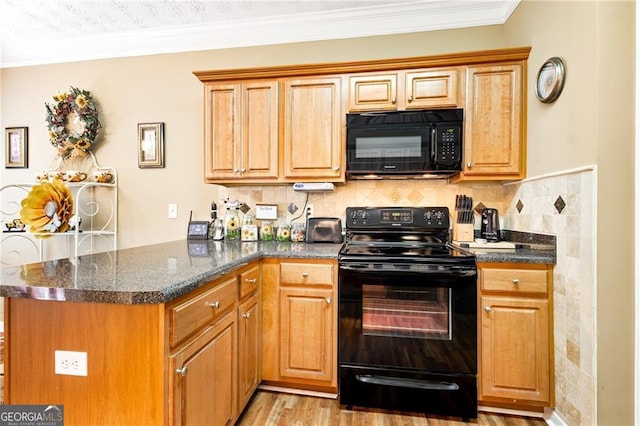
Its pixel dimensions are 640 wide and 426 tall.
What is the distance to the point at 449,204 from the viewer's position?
235 centimetres

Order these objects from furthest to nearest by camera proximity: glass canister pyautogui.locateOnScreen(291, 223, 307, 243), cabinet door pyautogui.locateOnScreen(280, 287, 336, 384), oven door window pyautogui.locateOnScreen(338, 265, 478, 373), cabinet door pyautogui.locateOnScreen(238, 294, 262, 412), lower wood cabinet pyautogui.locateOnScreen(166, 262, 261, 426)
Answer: glass canister pyautogui.locateOnScreen(291, 223, 307, 243), cabinet door pyautogui.locateOnScreen(280, 287, 336, 384), oven door window pyautogui.locateOnScreen(338, 265, 478, 373), cabinet door pyautogui.locateOnScreen(238, 294, 262, 412), lower wood cabinet pyautogui.locateOnScreen(166, 262, 261, 426)

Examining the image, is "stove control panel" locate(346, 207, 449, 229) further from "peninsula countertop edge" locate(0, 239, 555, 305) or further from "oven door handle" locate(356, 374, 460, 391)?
"oven door handle" locate(356, 374, 460, 391)

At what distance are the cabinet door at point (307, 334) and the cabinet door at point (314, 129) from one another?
84 centimetres

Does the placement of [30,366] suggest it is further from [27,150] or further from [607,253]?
[27,150]

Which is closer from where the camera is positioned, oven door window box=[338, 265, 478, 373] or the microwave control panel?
oven door window box=[338, 265, 478, 373]

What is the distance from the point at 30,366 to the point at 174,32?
2.61 m

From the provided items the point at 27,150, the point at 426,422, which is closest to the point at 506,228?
the point at 426,422

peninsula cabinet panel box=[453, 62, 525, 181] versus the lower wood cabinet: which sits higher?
peninsula cabinet panel box=[453, 62, 525, 181]

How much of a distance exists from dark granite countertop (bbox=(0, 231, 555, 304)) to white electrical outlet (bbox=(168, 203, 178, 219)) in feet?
2.66

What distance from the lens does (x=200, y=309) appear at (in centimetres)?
121

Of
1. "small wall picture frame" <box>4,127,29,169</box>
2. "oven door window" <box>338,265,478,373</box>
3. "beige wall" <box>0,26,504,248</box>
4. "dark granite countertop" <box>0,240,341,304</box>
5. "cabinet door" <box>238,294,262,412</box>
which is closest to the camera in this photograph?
"dark granite countertop" <box>0,240,341,304</box>

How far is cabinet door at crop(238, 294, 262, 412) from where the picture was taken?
1617 mm

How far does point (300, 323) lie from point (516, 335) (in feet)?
3.99

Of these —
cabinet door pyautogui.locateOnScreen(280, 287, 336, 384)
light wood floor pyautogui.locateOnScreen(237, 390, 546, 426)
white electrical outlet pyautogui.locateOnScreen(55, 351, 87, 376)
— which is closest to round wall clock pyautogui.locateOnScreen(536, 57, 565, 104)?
cabinet door pyautogui.locateOnScreen(280, 287, 336, 384)
